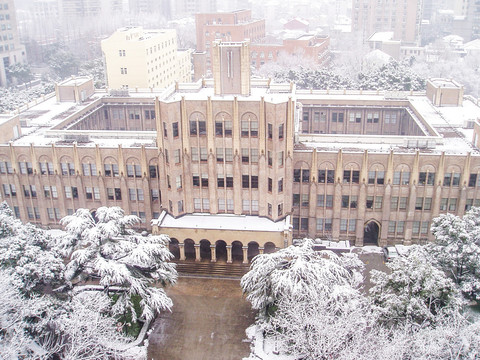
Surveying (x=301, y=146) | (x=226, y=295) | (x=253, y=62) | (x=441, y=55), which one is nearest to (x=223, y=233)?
(x=226, y=295)

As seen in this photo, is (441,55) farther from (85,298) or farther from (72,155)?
(85,298)

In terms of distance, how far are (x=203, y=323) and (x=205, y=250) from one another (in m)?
13.4

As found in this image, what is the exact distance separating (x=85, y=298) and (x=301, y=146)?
104 feet

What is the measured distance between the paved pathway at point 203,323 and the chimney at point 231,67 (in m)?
23.1

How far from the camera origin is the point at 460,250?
47.4 m

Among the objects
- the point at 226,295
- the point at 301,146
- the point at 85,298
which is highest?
the point at 301,146

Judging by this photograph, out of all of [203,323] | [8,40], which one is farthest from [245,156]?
[8,40]

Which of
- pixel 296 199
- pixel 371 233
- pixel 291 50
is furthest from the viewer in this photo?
pixel 291 50

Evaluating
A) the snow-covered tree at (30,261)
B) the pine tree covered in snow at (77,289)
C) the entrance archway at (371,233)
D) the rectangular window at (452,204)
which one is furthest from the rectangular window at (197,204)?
the rectangular window at (452,204)

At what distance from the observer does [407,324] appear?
133 ft

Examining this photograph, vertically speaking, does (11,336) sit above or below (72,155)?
below

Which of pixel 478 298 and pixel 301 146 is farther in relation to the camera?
pixel 301 146

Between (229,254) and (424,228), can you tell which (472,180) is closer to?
(424,228)

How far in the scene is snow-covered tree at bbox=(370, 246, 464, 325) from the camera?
136 ft
